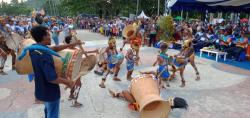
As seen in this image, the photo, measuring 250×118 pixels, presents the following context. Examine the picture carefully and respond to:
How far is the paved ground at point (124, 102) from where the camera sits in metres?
6.19

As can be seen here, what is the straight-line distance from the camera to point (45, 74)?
3799mm

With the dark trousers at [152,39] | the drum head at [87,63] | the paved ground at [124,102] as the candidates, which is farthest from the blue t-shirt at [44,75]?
the dark trousers at [152,39]

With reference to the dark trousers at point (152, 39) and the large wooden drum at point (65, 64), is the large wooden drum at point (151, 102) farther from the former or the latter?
the dark trousers at point (152, 39)

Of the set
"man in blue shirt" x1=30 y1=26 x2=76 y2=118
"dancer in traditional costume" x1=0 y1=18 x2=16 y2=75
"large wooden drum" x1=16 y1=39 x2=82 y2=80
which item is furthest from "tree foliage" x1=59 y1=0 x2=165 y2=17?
"man in blue shirt" x1=30 y1=26 x2=76 y2=118

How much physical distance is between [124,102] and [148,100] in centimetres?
185

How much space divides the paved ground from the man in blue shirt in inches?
74.9

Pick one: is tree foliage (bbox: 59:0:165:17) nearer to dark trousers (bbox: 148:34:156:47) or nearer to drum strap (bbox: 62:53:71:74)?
dark trousers (bbox: 148:34:156:47)

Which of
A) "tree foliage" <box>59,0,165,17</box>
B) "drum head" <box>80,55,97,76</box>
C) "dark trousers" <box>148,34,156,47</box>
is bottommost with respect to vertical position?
"dark trousers" <box>148,34,156,47</box>

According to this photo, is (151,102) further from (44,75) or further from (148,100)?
(44,75)

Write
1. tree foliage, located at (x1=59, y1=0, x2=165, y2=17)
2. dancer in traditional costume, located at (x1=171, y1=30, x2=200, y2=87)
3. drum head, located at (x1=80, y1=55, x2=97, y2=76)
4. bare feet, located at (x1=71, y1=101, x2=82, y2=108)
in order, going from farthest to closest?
tree foliage, located at (x1=59, y1=0, x2=165, y2=17)
dancer in traditional costume, located at (x1=171, y1=30, x2=200, y2=87)
bare feet, located at (x1=71, y1=101, x2=82, y2=108)
drum head, located at (x1=80, y1=55, x2=97, y2=76)

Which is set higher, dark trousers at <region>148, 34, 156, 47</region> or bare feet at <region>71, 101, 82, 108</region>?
dark trousers at <region>148, 34, 156, 47</region>

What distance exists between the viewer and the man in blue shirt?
3.78m

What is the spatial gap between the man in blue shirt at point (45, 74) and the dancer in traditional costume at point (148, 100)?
152 centimetres

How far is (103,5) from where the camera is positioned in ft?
143
